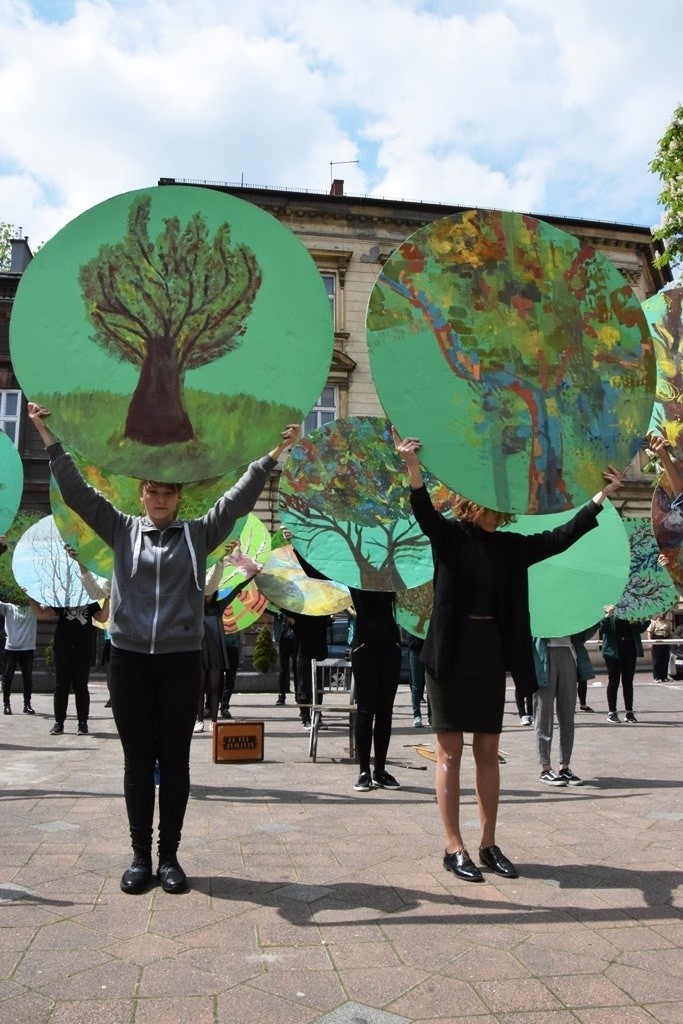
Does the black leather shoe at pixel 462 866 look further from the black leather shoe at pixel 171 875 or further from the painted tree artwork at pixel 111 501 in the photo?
the painted tree artwork at pixel 111 501

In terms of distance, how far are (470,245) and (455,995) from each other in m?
2.93

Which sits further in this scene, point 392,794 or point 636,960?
point 392,794

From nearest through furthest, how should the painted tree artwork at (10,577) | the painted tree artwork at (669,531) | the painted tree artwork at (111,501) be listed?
1. the painted tree artwork at (669,531)
2. the painted tree artwork at (111,501)
3. the painted tree artwork at (10,577)

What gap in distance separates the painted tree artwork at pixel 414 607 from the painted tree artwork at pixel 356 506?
0.65 m

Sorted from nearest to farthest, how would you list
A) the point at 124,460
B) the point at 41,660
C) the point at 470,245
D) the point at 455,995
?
the point at 455,995 → the point at 124,460 → the point at 470,245 → the point at 41,660

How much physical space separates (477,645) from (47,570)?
693cm

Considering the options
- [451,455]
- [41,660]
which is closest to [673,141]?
[451,455]

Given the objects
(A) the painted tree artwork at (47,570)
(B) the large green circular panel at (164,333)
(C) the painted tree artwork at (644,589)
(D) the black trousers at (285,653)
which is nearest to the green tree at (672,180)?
(C) the painted tree artwork at (644,589)

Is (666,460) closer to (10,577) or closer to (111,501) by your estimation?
(111,501)

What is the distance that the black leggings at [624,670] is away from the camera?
11.5 m

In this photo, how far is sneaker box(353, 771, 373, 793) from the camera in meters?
6.38

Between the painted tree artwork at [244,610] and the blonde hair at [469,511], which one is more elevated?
the blonde hair at [469,511]

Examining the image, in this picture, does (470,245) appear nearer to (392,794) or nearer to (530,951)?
(530,951)

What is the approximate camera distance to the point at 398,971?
291 cm
